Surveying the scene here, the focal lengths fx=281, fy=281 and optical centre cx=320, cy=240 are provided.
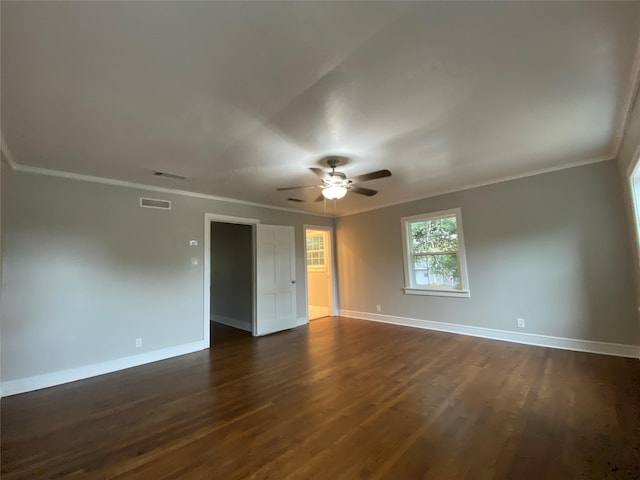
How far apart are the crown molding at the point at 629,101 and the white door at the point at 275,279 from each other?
4.87 meters

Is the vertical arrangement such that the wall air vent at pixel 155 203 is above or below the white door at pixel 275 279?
above

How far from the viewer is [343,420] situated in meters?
2.36

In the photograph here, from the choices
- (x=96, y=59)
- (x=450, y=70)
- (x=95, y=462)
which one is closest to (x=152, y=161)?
(x=96, y=59)

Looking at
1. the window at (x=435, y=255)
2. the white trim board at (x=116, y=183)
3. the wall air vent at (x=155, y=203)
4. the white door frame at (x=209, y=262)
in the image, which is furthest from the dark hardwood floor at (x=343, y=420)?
the white trim board at (x=116, y=183)

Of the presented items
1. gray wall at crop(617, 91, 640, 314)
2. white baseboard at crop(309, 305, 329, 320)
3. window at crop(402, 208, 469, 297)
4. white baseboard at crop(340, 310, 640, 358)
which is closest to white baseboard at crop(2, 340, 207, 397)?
white baseboard at crop(309, 305, 329, 320)

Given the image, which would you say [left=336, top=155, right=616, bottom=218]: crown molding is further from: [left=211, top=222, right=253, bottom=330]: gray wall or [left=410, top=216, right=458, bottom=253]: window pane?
[left=211, top=222, right=253, bottom=330]: gray wall

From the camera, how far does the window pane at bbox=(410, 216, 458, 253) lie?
5078 mm

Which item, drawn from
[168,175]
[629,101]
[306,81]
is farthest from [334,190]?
[629,101]

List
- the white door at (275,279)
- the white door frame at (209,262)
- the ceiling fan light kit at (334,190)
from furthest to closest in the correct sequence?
the white door at (275,279) < the white door frame at (209,262) < the ceiling fan light kit at (334,190)

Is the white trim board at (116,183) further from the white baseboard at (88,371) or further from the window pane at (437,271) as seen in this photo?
the window pane at (437,271)

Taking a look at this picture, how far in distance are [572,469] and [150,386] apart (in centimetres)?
379

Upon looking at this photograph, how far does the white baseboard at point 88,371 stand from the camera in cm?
307

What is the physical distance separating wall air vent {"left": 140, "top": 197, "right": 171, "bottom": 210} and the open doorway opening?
46.5 inches

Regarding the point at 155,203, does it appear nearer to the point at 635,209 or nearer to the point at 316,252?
the point at 316,252
